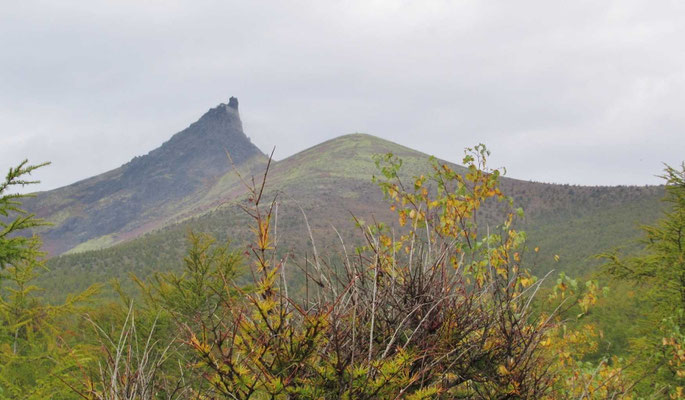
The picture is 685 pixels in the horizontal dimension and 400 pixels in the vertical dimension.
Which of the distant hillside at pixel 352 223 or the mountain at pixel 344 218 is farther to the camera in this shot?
the distant hillside at pixel 352 223

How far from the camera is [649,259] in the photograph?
12492 millimetres

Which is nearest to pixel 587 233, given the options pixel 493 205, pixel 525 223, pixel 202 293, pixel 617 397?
pixel 525 223

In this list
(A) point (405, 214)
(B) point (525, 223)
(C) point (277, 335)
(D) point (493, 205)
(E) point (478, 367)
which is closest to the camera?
(C) point (277, 335)

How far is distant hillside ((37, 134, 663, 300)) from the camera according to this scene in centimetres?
6831

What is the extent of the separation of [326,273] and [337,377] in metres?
0.98

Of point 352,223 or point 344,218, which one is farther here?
point 344,218

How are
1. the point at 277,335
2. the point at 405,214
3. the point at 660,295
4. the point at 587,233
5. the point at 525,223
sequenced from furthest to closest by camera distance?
the point at 525,223, the point at 587,233, the point at 660,295, the point at 405,214, the point at 277,335

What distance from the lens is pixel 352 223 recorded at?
61094 millimetres

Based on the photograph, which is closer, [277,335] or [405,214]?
[277,335]

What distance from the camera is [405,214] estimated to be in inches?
260

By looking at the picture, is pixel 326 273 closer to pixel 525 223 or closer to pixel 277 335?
pixel 277 335

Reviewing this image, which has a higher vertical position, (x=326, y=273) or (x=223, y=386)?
(x=326, y=273)

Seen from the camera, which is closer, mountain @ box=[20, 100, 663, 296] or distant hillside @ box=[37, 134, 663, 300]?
mountain @ box=[20, 100, 663, 296]

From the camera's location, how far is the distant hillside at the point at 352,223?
68.3m
